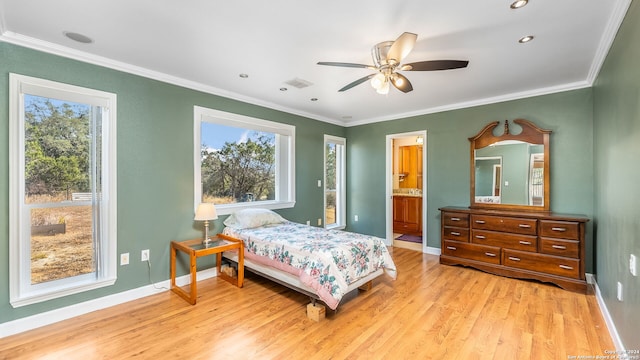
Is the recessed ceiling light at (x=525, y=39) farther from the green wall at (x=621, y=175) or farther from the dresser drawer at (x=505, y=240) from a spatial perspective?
the dresser drawer at (x=505, y=240)

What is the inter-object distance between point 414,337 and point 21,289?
3311mm

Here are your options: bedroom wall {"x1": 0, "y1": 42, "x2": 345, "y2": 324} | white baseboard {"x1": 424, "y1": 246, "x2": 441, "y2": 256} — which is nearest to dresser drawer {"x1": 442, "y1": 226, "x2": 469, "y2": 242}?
white baseboard {"x1": 424, "y1": 246, "x2": 441, "y2": 256}

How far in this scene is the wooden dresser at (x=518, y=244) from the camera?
3.22 meters

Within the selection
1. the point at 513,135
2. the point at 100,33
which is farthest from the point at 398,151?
the point at 100,33

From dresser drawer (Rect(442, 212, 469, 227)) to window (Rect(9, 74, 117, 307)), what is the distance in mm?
4131

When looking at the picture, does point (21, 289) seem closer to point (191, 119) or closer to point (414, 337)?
point (191, 119)

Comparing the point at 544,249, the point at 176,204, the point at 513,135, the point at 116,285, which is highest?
the point at 513,135

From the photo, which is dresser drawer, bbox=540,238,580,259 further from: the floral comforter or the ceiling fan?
the ceiling fan

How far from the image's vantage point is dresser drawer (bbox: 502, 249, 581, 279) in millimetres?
3211

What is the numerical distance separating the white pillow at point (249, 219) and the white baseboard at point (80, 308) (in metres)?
0.83

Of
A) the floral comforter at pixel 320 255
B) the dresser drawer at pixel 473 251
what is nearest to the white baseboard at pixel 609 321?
the dresser drawer at pixel 473 251

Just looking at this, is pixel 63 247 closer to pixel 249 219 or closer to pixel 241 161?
pixel 249 219

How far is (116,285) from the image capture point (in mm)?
2904

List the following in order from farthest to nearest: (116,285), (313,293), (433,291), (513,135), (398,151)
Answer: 1. (398,151)
2. (513,135)
3. (433,291)
4. (116,285)
5. (313,293)
